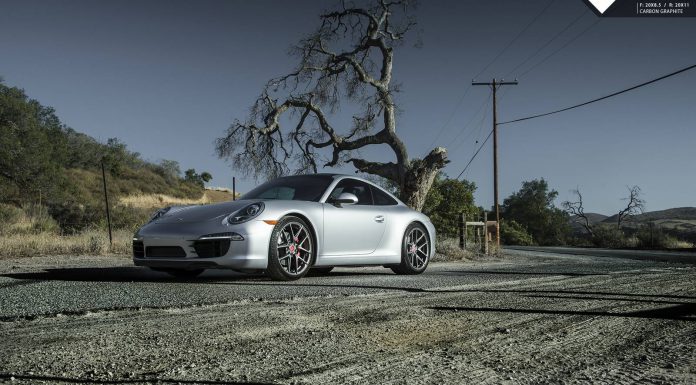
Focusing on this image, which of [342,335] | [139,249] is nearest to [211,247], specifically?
[139,249]

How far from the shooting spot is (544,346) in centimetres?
321

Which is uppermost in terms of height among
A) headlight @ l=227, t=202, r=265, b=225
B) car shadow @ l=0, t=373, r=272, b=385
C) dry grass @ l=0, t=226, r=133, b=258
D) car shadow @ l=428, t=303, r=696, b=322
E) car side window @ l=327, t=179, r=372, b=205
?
car side window @ l=327, t=179, r=372, b=205

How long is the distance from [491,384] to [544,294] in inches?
143

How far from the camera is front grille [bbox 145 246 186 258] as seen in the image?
6876mm

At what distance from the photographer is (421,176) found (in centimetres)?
2070

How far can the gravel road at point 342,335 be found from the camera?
2.61 m

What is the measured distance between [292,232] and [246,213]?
2.04 ft

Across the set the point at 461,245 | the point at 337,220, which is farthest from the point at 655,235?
the point at 337,220

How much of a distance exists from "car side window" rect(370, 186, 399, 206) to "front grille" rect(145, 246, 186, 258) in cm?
302

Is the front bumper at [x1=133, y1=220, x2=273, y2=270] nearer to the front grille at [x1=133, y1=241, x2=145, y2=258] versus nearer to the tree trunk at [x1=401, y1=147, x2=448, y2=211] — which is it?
the front grille at [x1=133, y1=241, x2=145, y2=258]

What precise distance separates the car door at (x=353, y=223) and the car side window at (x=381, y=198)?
0.32 feet

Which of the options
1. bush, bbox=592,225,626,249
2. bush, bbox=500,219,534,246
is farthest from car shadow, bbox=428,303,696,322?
bush, bbox=500,219,534,246

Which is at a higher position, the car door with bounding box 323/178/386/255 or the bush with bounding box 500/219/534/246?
the car door with bounding box 323/178/386/255

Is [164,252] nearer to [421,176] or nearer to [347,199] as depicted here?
[347,199]
